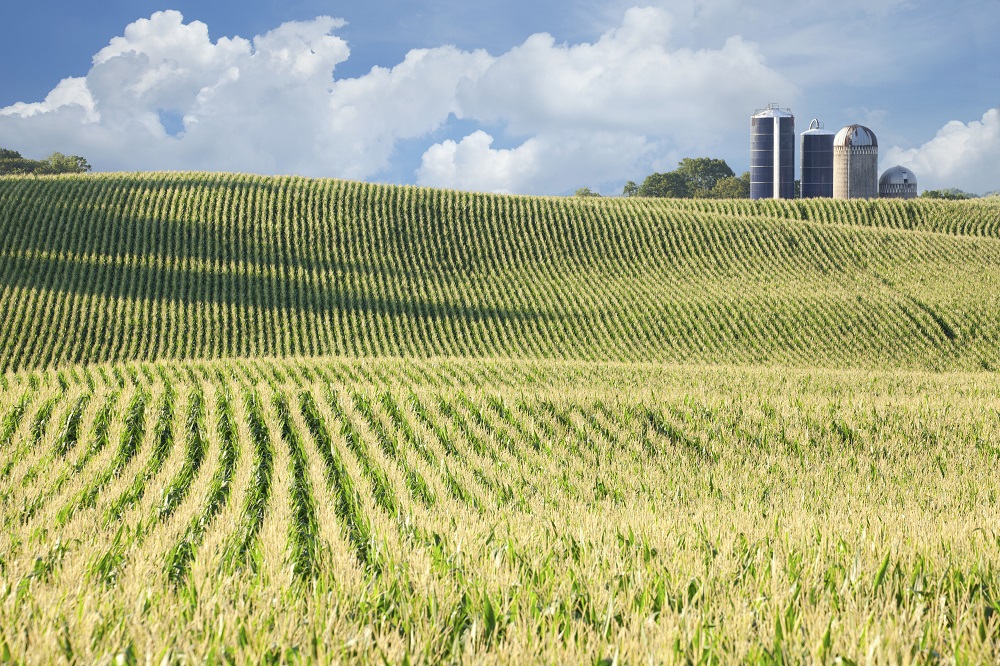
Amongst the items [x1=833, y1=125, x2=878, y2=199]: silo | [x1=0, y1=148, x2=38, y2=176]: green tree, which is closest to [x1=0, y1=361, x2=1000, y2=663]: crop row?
[x1=833, y1=125, x2=878, y2=199]: silo

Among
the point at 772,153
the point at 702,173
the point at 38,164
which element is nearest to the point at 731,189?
the point at 702,173

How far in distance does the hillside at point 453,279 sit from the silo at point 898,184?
40794 millimetres

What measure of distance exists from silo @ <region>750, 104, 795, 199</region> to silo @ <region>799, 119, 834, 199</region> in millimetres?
1805

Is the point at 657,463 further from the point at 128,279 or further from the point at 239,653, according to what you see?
the point at 128,279

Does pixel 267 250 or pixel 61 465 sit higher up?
pixel 267 250

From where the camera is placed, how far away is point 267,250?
47.3 metres

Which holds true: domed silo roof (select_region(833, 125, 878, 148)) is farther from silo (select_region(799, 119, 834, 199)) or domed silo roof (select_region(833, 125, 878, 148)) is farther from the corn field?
the corn field

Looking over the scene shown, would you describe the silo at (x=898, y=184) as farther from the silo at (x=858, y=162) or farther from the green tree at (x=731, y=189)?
the green tree at (x=731, y=189)

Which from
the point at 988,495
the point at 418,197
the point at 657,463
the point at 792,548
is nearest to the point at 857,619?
the point at 792,548

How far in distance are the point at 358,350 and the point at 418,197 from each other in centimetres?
2465

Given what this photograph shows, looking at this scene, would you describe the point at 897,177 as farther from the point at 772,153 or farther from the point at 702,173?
the point at 702,173

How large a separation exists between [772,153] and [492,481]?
10741 centimetres

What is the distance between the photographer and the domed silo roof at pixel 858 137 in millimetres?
97688

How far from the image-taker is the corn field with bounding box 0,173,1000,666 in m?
4.43
